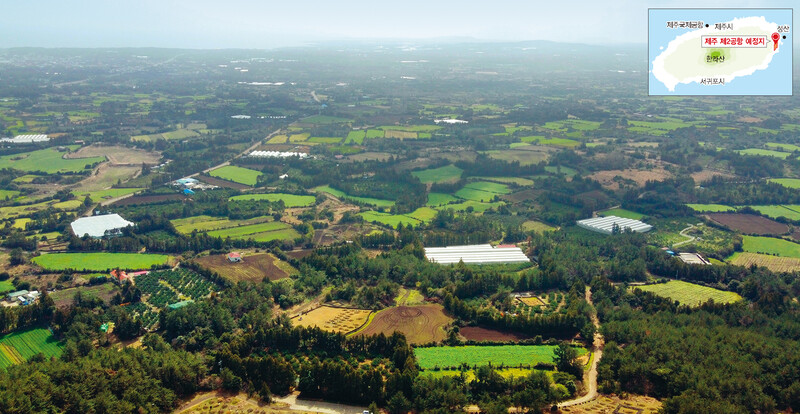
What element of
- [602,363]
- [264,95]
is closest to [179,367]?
[602,363]

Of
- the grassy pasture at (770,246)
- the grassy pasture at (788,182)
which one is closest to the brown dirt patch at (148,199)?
the grassy pasture at (770,246)

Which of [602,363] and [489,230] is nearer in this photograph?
[602,363]

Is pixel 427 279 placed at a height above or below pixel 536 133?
below

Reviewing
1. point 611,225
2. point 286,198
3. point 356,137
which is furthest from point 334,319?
point 356,137

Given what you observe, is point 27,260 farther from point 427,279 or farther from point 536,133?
point 536,133

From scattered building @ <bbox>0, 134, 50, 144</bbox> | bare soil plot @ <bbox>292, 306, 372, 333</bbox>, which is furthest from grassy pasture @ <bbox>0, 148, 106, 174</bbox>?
bare soil plot @ <bbox>292, 306, 372, 333</bbox>

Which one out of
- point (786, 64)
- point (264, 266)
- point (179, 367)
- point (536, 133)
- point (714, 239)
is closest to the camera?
point (179, 367)

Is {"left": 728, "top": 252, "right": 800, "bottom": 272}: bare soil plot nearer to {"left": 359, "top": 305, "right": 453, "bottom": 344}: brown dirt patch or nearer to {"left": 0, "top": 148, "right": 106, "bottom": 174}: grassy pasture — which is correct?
{"left": 359, "top": 305, "right": 453, "bottom": 344}: brown dirt patch
